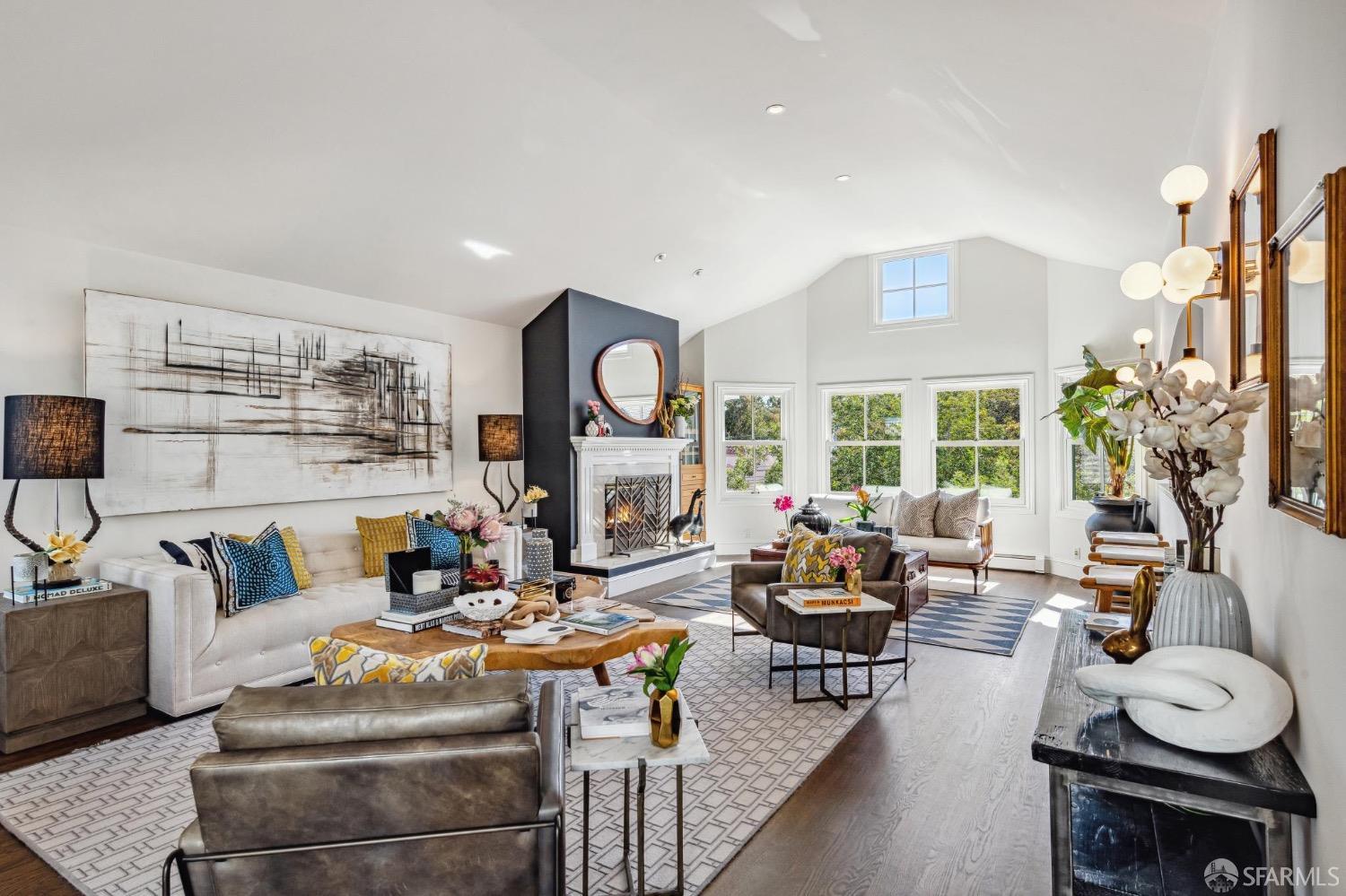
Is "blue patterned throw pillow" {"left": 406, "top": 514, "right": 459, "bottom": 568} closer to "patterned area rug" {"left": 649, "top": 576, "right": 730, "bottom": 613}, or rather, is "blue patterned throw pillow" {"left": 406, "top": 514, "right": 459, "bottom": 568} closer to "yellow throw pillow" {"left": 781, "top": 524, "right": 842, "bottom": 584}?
"patterned area rug" {"left": 649, "top": 576, "right": 730, "bottom": 613}

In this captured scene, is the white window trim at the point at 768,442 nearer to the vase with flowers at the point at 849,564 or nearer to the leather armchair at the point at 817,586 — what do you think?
the leather armchair at the point at 817,586

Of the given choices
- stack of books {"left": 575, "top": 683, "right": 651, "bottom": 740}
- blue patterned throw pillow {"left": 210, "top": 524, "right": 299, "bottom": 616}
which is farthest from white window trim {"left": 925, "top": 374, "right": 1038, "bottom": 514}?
blue patterned throw pillow {"left": 210, "top": 524, "right": 299, "bottom": 616}

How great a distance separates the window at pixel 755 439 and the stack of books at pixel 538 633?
5.47 meters

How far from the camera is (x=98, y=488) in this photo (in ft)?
12.6

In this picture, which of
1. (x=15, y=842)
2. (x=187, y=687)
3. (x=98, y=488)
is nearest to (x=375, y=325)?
(x=98, y=488)

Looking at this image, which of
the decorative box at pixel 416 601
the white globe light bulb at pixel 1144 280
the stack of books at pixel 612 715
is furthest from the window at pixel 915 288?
the stack of books at pixel 612 715

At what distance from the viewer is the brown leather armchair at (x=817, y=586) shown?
3.92m

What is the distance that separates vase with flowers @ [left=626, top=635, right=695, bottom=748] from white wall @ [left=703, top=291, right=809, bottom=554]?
21.5 feet

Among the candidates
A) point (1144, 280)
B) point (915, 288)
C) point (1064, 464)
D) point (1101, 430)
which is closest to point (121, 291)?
point (1144, 280)

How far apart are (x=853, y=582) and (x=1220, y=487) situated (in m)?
2.29

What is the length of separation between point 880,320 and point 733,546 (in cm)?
323

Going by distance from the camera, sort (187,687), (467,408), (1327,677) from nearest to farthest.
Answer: (1327,677), (187,687), (467,408)

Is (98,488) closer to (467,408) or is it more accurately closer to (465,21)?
(467,408)

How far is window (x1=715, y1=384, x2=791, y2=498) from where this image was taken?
8617 mm
